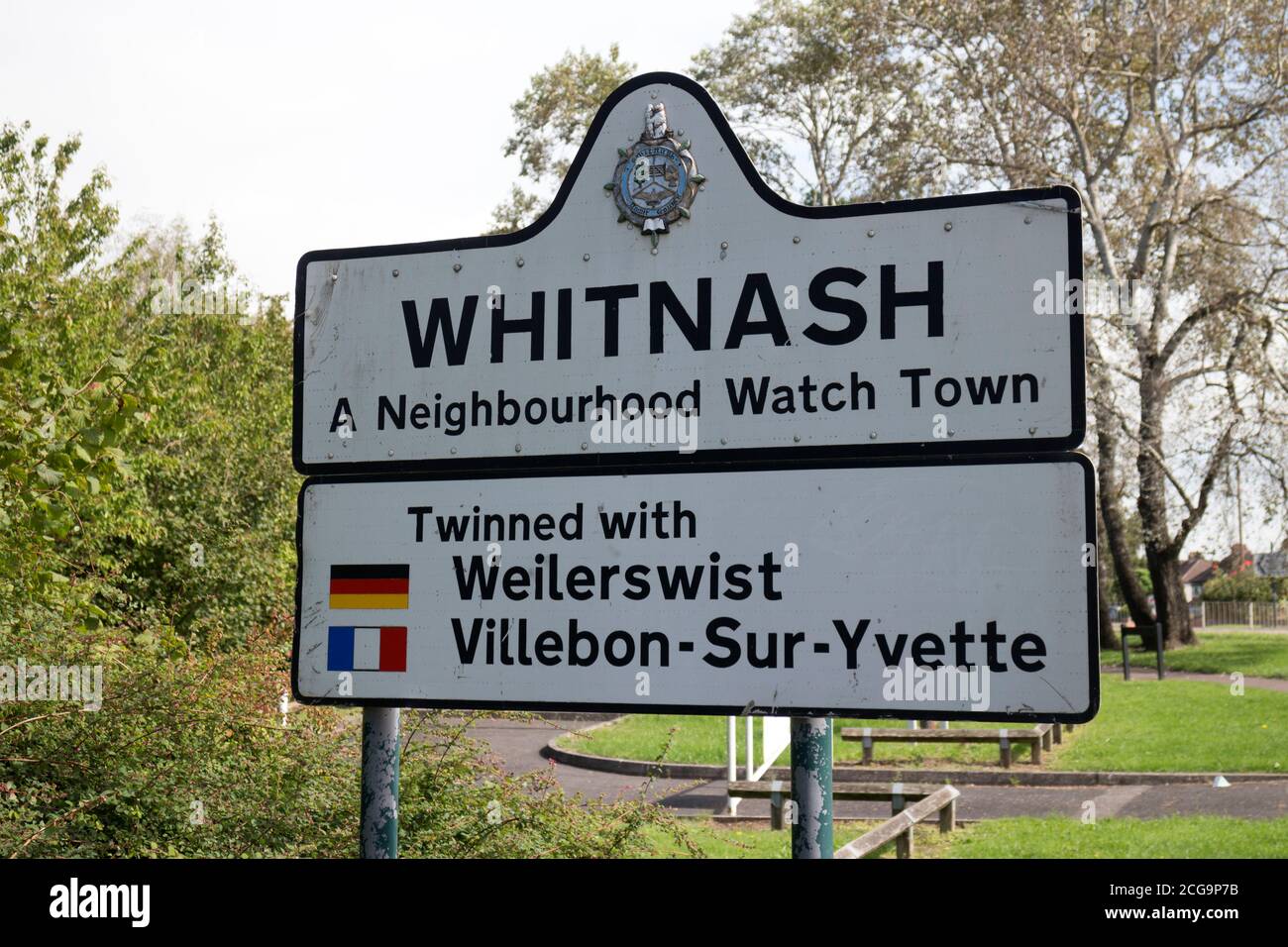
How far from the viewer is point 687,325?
8.82 ft

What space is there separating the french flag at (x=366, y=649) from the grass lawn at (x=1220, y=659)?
952 inches

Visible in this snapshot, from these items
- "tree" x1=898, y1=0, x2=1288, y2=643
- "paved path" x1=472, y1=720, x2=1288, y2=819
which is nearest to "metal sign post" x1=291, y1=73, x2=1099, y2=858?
"paved path" x1=472, y1=720, x2=1288, y2=819

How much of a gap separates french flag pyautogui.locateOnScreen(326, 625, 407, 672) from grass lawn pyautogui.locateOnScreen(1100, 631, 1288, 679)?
79.3 feet

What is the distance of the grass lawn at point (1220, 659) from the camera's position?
26.2 m

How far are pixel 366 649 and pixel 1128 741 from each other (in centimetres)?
1469

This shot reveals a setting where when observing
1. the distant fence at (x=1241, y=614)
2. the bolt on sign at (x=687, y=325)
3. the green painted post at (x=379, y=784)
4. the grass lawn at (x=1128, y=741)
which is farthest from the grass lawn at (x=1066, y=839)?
the distant fence at (x=1241, y=614)

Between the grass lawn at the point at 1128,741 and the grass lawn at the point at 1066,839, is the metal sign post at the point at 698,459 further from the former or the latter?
the grass lawn at the point at 1128,741

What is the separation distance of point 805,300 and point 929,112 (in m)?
24.2

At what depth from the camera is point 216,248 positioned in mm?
25797

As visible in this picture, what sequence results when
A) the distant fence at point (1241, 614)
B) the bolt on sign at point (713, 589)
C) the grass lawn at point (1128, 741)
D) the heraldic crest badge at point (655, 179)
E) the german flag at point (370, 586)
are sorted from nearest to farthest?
the bolt on sign at point (713, 589) → the heraldic crest badge at point (655, 179) → the german flag at point (370, 586) → the grass lawn at point (1128, 741) → the distant fence at point (1241, 614)

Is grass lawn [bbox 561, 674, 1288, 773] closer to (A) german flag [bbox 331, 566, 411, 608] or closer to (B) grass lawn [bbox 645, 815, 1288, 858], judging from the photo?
(B) grass lawn [bbox 645, 815, 1288, 858]

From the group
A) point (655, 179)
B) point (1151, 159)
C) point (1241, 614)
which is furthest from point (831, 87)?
point (1241, 614)

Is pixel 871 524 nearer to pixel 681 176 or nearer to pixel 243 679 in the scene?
pixel 681 176
